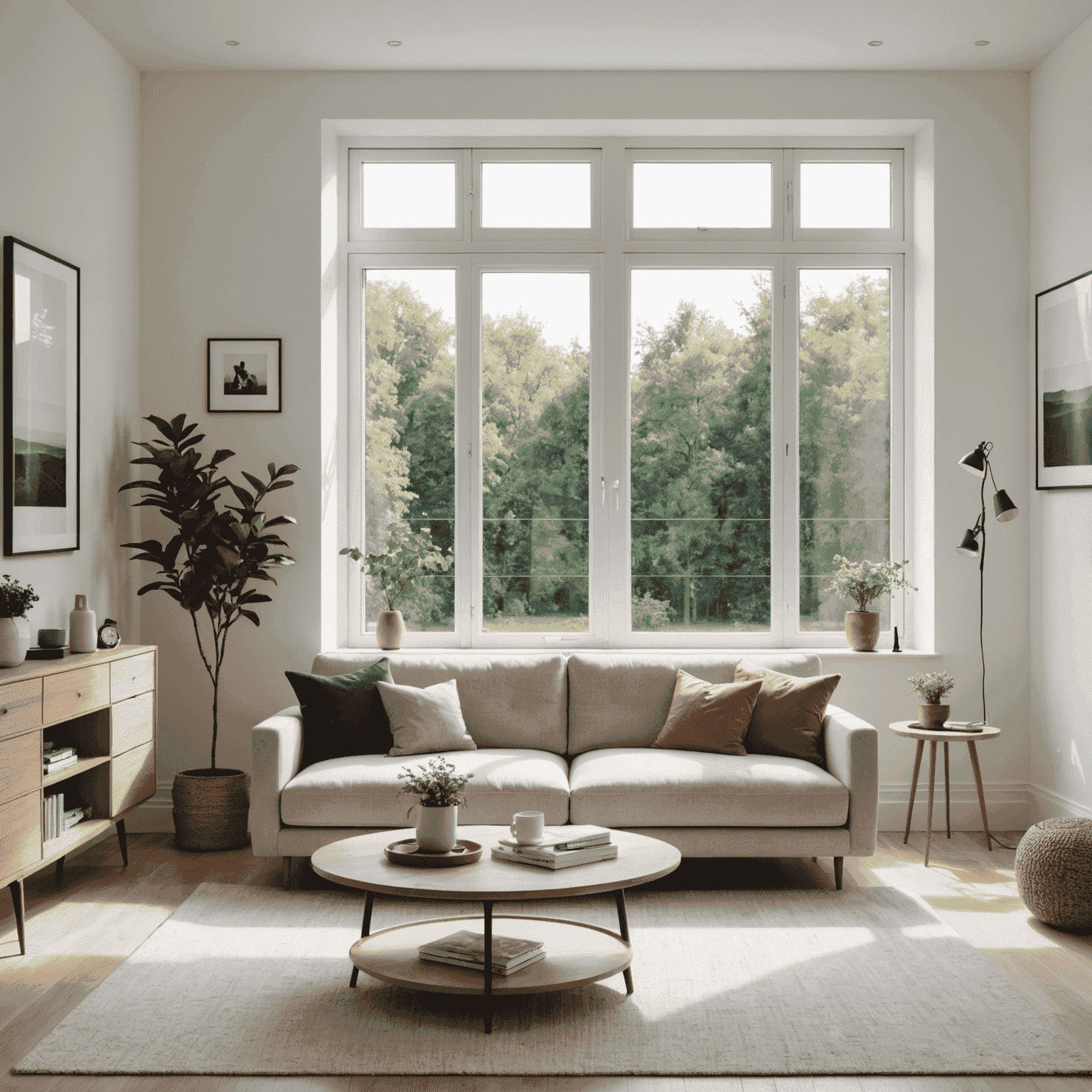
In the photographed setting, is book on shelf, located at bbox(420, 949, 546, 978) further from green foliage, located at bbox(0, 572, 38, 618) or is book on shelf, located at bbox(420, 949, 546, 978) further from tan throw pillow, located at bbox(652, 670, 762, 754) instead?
green foliage, located at bbox(0, 572, 38, 618)

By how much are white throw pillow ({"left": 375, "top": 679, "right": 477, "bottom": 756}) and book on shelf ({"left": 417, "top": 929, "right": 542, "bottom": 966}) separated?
1.23m

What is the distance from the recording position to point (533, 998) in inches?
120

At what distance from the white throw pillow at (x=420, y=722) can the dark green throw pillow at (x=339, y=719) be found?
5 cm

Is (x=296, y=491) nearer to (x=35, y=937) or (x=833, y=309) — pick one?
(x=35, y=937)

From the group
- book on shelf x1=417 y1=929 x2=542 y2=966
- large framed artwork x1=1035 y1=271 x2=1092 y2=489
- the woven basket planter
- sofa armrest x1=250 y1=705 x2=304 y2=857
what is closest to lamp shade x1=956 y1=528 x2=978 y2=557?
large framed artwork x1=1035 y1=271 x2=1092 y2=489

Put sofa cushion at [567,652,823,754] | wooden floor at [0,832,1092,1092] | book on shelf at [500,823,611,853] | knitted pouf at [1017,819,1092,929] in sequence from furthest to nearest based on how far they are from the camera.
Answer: sofa cushion at [567,652,823,754] → knitted pouf at [1017,819,1092,929] → book on shelf at [500,823,611,853] → wooden floor at [0,832,1092,1092]

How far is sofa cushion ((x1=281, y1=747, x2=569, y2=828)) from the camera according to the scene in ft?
12.9

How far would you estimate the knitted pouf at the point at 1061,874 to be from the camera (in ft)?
11.5

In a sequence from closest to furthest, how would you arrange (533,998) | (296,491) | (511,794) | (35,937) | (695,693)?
1. (533,998)
2. (35,937)
3. (511,794)
4. (695,693)
5. (296,491)

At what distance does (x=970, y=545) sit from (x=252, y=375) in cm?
331

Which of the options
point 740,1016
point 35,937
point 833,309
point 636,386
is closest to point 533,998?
point 740,1016

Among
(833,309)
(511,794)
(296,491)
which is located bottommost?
(511,794)

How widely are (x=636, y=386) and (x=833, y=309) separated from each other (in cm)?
104

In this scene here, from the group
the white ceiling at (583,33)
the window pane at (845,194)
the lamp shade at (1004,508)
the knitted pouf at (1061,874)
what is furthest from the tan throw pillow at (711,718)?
the white ceiling at (583,33)
